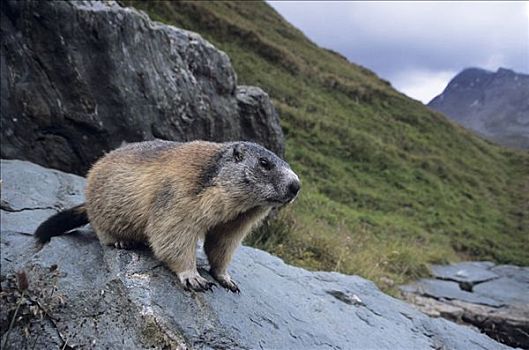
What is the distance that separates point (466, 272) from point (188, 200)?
1213 cm

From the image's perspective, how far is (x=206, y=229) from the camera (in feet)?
13.8

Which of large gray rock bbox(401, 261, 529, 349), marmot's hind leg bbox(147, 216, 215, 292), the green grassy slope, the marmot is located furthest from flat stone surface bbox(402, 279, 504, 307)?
marmot's hind leg bbox(147, 216, 215, 292)

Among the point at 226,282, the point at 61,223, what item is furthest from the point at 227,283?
the point at 61,223

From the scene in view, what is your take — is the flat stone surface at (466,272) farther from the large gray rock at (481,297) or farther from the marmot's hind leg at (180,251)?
the marmot's hind leg at (180,251)

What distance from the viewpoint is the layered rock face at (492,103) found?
3717 mm

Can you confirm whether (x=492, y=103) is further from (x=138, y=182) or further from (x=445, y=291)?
(x=445, y=291)

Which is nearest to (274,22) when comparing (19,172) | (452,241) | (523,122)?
(452,241)

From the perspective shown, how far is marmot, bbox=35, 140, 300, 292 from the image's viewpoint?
410 centimetres

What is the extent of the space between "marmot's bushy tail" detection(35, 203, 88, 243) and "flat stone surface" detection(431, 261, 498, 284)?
10.5 m

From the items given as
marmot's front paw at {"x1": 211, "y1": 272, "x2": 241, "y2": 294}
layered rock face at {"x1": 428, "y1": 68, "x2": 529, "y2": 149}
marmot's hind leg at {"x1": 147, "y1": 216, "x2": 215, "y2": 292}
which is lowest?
marmot's front paw at {"x1": 211, "y1": 272, "x2": 241, "y2": 294}

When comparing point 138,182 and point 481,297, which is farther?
point 481,297

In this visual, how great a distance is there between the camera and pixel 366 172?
21594mm

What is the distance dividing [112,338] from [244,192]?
1.40m

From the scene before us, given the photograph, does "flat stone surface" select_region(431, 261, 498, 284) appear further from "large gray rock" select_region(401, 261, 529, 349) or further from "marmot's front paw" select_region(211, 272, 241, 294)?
"marmot's front paw" select_region(211, 272, 241, 294)
